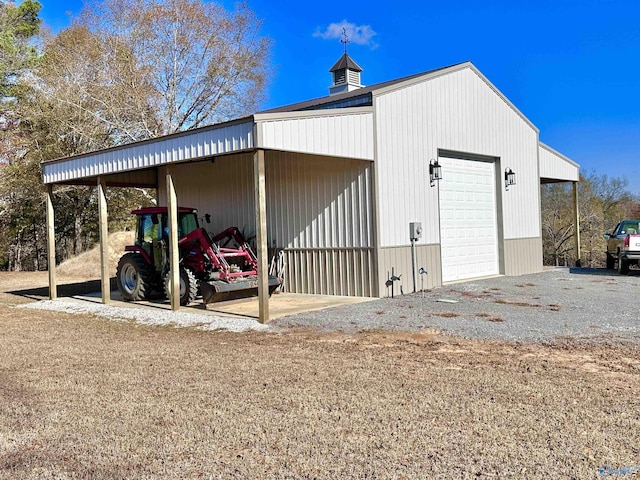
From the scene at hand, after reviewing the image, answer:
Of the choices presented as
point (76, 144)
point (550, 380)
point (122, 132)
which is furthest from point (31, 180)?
point (550, 380)

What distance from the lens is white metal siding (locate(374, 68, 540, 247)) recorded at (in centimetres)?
1137

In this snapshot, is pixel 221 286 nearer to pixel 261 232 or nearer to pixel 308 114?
pixel 261 232

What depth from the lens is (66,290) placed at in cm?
1633

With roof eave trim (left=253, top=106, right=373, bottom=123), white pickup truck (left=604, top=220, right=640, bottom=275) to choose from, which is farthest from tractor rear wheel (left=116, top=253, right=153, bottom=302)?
white pickup truck (left=604, top=220, right=640, bottom=275)

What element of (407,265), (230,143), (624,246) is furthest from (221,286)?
(624,246)

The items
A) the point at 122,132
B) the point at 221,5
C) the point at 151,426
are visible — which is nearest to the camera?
the point at 151,426

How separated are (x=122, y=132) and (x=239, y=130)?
15845mm

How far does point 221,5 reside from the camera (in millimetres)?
24438

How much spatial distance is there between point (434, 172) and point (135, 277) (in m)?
6.84

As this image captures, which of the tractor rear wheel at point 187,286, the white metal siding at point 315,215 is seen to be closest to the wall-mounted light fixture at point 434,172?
the white metal siding at point 315,215

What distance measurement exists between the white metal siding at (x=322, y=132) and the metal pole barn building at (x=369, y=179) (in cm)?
2

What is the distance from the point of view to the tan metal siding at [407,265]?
437 inches

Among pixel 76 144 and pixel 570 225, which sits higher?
pixel 76 144

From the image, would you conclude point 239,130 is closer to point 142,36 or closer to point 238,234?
point 238,234
